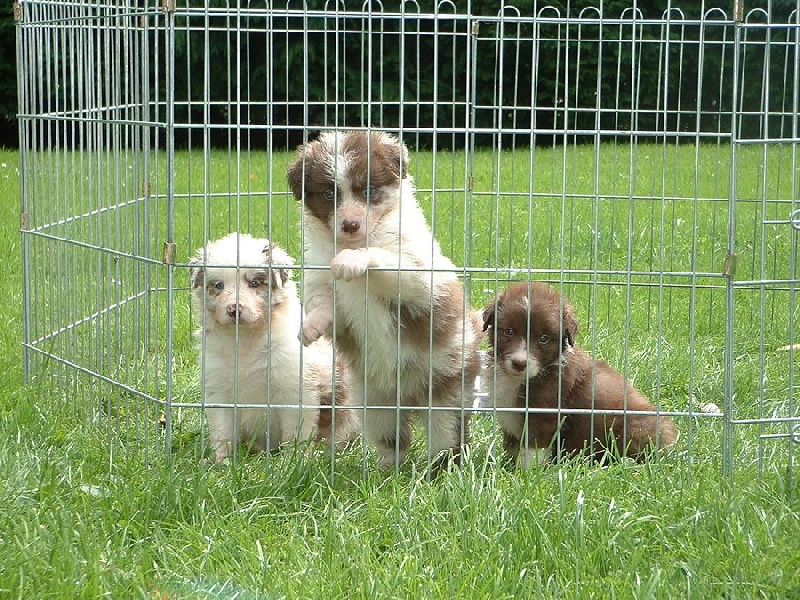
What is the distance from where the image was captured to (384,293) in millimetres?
4469

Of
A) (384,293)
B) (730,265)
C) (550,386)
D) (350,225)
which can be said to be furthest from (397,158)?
(730,265)

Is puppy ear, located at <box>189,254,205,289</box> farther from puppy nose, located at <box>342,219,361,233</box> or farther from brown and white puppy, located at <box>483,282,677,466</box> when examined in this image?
brown and white puppy, located at <box>483,282,677,466</box>

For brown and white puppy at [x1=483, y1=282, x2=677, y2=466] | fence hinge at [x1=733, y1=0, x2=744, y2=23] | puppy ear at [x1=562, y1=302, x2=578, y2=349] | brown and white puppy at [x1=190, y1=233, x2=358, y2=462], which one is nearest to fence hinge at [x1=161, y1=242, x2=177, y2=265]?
brown and white puppy at [x1=190, y1=233, x2=358, y2=462]

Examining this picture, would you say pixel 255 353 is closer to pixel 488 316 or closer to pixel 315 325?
pixel 315 325

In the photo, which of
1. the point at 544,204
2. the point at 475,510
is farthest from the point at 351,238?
the point at 544,204

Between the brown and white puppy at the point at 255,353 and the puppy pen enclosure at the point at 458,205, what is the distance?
25 centimetres

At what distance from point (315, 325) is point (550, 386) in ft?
3.44

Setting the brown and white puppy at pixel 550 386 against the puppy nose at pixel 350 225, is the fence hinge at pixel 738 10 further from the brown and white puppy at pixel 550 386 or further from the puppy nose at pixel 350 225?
the puppy nose at pixel 350 225

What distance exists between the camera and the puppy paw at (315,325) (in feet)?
14.7

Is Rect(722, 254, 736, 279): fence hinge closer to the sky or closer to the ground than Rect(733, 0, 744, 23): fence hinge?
closer to the ground

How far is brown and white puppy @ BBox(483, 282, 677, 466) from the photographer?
4.55 meters

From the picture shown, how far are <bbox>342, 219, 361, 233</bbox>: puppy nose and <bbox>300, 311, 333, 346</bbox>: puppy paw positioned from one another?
39 centimetres

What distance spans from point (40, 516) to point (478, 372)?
2.00m

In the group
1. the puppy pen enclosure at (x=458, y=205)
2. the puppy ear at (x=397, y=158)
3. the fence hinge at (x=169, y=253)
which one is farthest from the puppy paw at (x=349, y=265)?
the fence hinge at (x=169, y=253)
